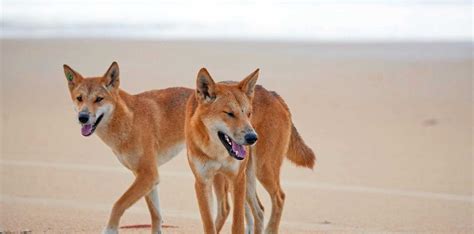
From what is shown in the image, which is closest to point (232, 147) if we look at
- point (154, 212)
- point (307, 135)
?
point (154, 212)

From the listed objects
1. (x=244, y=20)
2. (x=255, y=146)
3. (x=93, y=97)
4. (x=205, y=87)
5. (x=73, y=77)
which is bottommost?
(x=244, y=20)

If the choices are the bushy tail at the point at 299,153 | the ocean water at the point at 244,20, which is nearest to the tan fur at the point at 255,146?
the bushy tail at the point at 299,153

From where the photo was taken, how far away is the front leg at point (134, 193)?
24.1ft

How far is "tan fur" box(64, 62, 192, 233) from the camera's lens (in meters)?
7.52

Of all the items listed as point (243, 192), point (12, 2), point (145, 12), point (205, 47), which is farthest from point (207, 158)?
point (12, 2)

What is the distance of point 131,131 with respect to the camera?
25.5 ft

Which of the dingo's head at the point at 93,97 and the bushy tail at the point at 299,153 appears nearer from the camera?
the dingo's head at the point at 93,97

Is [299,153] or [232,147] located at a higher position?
[232,147]

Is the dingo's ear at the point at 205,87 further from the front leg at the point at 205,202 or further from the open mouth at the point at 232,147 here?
the front leg at the point at 205,202

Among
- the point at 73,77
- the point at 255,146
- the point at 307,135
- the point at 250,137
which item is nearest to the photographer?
the point at 250,137

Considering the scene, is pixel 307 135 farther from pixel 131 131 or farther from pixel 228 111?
pixel 228 111

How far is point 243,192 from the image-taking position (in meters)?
6.93

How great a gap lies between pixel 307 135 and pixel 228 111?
6719mm

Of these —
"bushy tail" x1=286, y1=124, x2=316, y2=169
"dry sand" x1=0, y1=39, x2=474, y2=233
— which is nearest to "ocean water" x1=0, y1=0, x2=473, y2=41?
"dry sand" x1=0, y1=39, x2=474, y2=233
